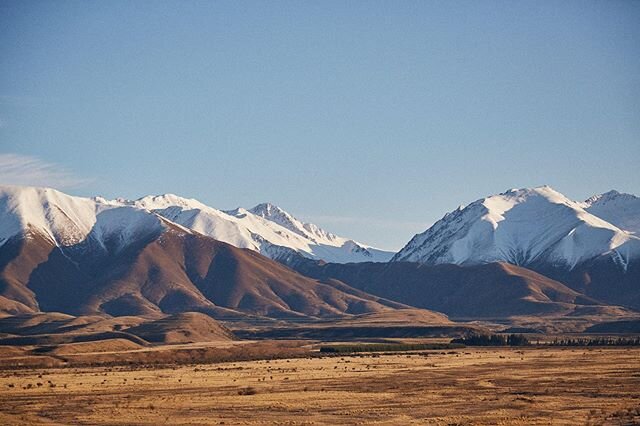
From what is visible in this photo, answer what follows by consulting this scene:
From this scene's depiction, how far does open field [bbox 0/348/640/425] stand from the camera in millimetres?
83250

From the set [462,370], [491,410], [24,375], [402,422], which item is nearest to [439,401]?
[491,410]

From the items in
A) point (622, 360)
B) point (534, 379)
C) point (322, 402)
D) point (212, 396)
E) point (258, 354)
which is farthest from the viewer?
point (258, 354)

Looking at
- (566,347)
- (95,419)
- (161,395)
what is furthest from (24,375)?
(566,347)

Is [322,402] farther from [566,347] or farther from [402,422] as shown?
[566,347]

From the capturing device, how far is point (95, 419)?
83312mm

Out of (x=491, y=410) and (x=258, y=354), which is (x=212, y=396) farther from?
(x=258, y=354)

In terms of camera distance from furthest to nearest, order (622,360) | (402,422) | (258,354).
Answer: (258,354), (622,360), (402,422)

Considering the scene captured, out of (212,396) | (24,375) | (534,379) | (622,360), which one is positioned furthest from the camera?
(622,360)

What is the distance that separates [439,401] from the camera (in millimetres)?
93562

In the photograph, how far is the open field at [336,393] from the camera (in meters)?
83.2

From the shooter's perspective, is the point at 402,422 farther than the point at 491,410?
No

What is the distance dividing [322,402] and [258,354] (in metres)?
98.1

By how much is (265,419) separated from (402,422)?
10.4 meters

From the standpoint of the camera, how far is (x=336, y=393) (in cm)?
10169
